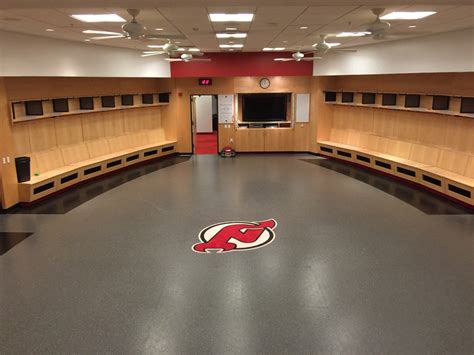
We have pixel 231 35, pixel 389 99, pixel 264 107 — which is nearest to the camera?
pixel 231 35

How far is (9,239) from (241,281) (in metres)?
4.10

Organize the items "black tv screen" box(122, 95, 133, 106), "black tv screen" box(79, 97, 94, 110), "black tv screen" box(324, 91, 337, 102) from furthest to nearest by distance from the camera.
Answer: "black tv screen" box(324, 91, 337, 102) → "black tv screen" box(122, 95, 133, 106) → "black tv screen" box(79, 97, 94, 110)

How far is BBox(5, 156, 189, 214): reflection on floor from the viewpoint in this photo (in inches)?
313

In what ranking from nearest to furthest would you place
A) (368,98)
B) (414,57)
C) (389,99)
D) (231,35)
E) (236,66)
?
(231,35)
(414,57)
(389,99)
(368,98)
(236,66)

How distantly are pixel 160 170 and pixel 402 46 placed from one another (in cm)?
734

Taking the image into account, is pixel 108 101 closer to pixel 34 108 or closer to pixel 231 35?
pixel 34 108

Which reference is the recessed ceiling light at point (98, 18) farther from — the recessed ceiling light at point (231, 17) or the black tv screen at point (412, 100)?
the black tv screen at point (412, 100)

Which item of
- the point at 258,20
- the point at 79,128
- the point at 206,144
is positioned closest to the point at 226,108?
the point at 206,144

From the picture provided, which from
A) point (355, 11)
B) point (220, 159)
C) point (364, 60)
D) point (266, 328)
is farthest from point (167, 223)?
point (364, 60)

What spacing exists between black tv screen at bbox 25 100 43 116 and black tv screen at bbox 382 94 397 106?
901cm

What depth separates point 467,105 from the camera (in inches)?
318

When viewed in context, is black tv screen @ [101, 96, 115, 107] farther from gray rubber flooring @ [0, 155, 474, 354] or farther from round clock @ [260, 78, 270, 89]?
round clock @ [260, 78, 270, 89]

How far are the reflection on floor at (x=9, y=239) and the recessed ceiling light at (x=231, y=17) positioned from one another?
4.75m

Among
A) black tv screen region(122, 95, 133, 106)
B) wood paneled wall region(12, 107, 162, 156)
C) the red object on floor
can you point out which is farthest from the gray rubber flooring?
the red object on floor
